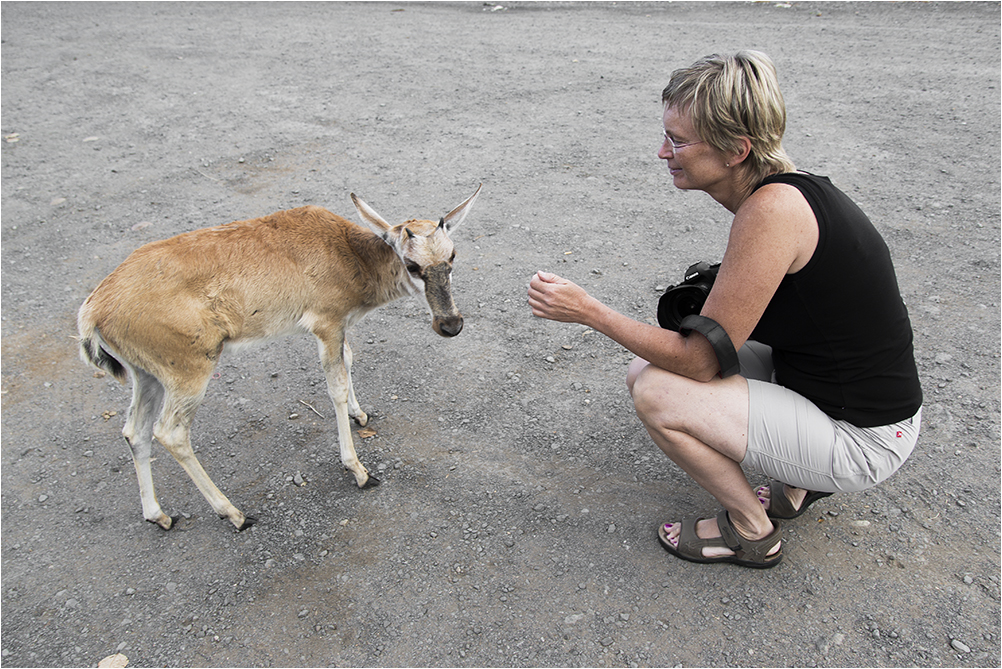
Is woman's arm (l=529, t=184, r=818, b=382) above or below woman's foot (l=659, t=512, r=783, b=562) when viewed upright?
above

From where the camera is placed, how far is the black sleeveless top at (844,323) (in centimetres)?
257

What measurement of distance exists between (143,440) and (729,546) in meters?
3.02

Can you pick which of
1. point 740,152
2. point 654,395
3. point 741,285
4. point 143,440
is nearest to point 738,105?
point 740,152

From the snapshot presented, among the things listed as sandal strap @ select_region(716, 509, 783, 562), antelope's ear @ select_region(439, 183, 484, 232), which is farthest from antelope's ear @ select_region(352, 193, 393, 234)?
sandal strap @ select_region(716, 509, 783, 562)

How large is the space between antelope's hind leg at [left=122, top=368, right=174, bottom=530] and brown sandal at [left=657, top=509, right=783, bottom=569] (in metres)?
2.65

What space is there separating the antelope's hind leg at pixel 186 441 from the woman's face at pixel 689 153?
2.56 metres

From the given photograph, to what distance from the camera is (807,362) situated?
9.42 feet

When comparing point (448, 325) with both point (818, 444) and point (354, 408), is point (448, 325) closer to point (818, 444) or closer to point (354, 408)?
point (354, 408)

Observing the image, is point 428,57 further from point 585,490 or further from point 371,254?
point 585,490

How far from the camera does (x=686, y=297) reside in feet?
10.4

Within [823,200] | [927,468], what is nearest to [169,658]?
[823,200]

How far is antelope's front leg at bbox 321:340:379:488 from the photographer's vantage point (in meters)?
3.79

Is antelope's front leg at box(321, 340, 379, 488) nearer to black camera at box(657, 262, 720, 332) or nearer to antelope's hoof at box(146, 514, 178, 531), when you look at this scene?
antelope's hoof at box(146, 514, 178, 531)

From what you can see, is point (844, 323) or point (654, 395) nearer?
point (844, 323)
